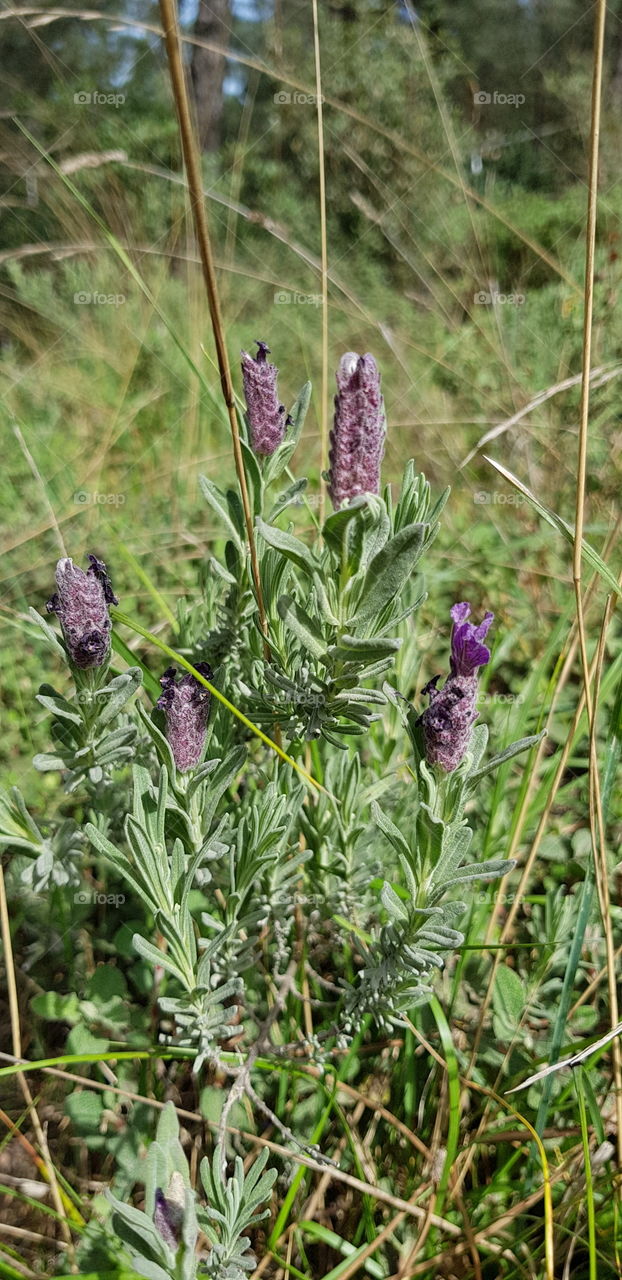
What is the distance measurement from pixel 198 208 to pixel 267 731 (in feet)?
2.41

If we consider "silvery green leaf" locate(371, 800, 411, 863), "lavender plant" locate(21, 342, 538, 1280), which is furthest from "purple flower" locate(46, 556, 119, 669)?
"silvery green leaf" locate(371, 800, 411, 863)

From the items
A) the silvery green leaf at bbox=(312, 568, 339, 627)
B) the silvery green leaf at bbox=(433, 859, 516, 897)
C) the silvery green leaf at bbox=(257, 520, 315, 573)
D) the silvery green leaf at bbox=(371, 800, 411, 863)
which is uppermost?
the silvery green leaf at bbox=(257, 520, 315, 573)

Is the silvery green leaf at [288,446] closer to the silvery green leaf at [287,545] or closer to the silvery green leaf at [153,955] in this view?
the silvery green leaf at [287,545]

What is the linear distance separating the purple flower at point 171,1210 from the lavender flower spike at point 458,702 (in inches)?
18.7

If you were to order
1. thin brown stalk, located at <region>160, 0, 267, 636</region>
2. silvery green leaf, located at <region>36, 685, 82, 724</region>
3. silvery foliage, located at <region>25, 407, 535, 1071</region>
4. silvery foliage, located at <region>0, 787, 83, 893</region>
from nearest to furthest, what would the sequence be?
thin brown stalk, located at <region>160, 0, 267, 636</region> < silvery foliage, located at <region>25, 407, 535, 1071</region> < silvery green leaf, located at <region>36, 685, 82, 724</region> < silvery foliage, located at <region>0, 787, 83, 893</region>

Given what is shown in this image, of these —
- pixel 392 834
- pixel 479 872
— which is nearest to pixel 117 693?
pixel 392 834

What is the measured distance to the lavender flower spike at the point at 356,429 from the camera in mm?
794

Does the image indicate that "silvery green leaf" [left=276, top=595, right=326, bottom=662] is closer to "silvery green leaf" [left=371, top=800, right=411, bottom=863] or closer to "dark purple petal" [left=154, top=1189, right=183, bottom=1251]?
"silvery green leaf" [left=371, top=800, right=411, bottom=863]

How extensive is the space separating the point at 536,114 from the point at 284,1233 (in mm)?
10377

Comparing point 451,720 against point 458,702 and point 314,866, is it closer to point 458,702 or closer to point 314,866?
point 458,702

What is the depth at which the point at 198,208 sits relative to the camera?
2.10ft

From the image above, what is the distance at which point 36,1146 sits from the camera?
51.4 inches

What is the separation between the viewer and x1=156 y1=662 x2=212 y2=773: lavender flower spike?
861 mm

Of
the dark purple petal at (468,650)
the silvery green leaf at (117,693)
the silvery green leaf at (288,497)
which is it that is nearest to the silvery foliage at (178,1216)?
the silvery green leaf at (117,693)
